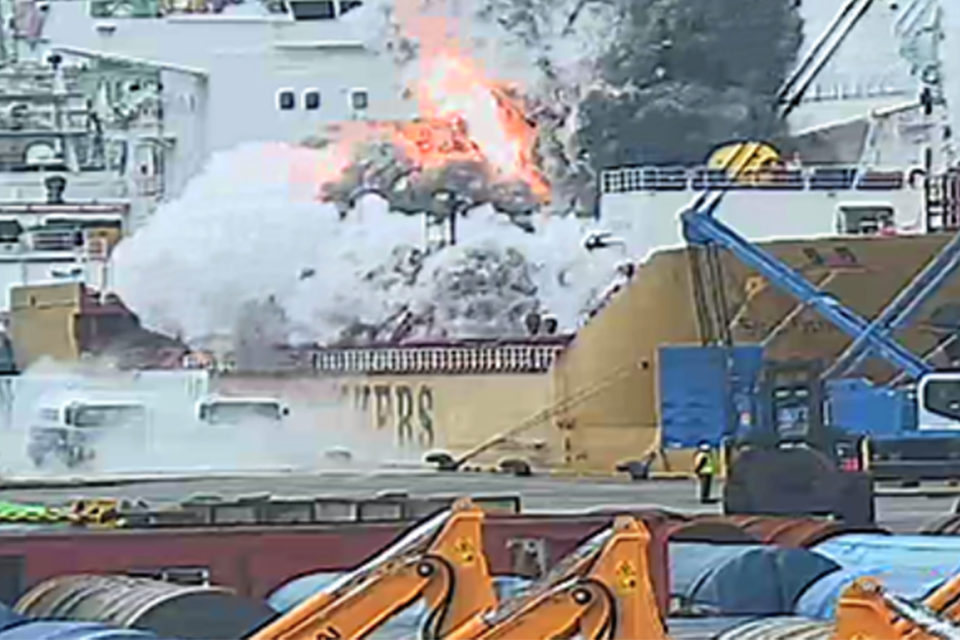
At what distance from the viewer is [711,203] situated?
9156 millimetres

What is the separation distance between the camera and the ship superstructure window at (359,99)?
9172mm

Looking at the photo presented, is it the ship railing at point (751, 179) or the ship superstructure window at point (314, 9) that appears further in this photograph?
the ship superstructure window at point (314, 9)

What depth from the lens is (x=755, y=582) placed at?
6.03 metres

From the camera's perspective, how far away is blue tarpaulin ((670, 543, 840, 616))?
19.5 feet

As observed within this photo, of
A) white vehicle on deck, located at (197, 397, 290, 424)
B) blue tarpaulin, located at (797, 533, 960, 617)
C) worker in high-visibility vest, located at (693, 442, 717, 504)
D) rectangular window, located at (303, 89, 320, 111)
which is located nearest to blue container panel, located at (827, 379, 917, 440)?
worker in high-visibility vest, located at (693, 442, 717, 504)

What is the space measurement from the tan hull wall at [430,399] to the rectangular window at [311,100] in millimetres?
1077

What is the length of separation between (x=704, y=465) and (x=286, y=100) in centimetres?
219

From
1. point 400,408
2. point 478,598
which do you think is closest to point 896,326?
point 400,408

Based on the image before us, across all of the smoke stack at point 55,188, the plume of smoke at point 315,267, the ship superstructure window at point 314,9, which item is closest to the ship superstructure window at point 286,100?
the plume of smoke at point 315,267

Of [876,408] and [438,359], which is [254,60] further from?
[876,408]

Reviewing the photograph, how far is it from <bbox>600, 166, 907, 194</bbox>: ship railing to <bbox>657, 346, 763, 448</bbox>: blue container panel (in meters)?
0.65

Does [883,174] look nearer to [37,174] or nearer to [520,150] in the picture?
[520,150]

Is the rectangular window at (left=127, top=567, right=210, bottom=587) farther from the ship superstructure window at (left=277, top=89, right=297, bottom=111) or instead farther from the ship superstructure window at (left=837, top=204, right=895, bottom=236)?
the ship superstructure window at (left=837, top=204, right=895, bottom=236)

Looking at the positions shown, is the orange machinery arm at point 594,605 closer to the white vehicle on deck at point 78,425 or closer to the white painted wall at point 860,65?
the white vehicle on deck at point 78,425
